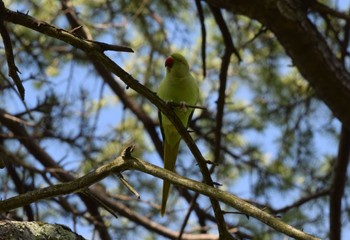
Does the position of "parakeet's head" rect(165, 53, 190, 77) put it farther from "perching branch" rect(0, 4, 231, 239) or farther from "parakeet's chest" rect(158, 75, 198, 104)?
"perching branch" rect(0, 4, 231, 239)

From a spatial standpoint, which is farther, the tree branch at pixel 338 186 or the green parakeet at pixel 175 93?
the tree branch at pixel 338 186

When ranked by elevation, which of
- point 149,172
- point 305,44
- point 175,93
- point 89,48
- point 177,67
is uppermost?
point 305,44

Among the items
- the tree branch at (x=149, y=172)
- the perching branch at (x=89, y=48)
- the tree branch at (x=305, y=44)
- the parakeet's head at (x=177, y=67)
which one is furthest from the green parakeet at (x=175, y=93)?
the tree branch at (x=149, y=172)

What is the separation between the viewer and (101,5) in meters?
4.32

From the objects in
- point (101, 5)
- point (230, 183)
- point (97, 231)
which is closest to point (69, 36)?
point (97, 231)

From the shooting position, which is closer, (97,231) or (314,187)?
(97,231)

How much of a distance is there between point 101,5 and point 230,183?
1.78 metres

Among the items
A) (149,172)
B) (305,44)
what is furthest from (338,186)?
(149,172)

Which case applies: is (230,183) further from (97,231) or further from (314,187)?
(97,231)

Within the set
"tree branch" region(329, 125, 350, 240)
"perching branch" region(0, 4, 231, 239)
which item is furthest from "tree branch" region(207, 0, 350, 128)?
"perching branch" region(0, 4, 231, 239)

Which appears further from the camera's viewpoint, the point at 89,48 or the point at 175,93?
the point at 175,93

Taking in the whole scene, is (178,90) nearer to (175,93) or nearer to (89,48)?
(175,93)

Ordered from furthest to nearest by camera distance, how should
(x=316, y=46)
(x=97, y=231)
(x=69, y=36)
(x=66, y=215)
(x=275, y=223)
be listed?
(x=66, y=215), (x=97, y=231), (x=316, y=46), (x=69, y=36), (x=275, y=223)

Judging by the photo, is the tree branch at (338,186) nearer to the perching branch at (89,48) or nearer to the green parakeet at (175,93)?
the green parakeet at (175,93)
